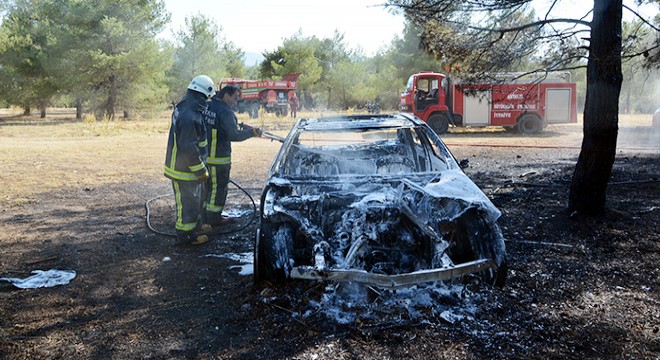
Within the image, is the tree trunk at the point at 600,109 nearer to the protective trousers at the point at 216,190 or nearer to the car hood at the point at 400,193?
the car hood at the point at 400,193

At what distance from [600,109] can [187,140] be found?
14.6 ft

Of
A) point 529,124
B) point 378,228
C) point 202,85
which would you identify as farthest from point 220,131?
point 529,124

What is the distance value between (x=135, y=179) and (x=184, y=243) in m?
4.68

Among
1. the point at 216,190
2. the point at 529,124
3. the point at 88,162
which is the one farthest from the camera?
the point at 529,124

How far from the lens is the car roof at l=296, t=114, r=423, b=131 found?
507 centimetres

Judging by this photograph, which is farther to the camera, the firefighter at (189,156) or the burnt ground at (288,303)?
the firefighter at (189,156)

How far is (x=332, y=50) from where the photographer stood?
5147 cm

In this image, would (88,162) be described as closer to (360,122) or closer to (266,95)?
(360,122)

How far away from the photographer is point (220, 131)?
6.21 metres

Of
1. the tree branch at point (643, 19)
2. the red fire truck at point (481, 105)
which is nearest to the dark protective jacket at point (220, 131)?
the tree branch at point (643, 19)

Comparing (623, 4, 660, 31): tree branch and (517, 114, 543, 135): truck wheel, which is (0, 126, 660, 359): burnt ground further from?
(517, 114, 543, 135): truck wheel

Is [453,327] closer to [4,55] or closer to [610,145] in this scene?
[610,145]

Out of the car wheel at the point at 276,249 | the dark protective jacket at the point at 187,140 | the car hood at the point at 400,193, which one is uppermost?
the dark protective jacket at the point at 187,140

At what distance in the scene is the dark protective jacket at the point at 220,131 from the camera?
6.11 m
